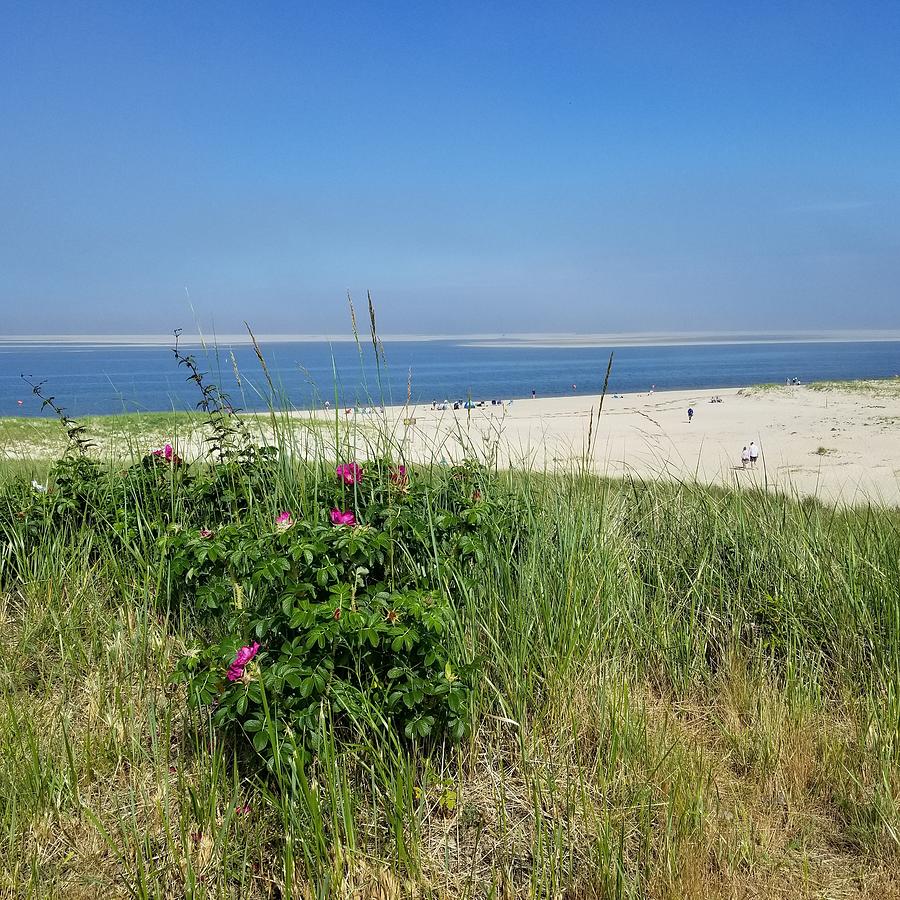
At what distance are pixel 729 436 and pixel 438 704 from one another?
50.6 feet

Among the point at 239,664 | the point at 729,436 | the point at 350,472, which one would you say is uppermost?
the point at 350,472

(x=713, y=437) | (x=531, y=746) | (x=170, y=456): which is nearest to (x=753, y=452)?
(x=713, y=437)

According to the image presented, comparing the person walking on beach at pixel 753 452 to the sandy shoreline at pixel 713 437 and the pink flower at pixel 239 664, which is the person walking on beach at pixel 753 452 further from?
the pink flower at pixel 239 664

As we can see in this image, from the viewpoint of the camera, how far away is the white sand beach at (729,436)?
8.37 meters

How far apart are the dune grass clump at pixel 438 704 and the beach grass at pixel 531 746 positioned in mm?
14

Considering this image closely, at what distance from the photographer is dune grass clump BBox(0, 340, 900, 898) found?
2172 mm

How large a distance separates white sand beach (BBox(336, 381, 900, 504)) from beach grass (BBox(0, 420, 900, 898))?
1300mm

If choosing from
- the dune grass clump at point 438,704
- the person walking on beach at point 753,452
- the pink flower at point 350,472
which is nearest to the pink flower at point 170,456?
the dune grass clump at point 438,704

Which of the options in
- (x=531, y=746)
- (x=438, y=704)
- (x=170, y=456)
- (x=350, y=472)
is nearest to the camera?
(x=438, y=704)

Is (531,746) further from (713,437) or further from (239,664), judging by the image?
(713,437)

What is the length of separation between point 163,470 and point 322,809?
2618 mm

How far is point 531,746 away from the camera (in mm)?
2609

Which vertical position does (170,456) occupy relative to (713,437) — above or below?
above

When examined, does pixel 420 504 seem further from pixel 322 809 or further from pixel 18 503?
pixel 18 503
